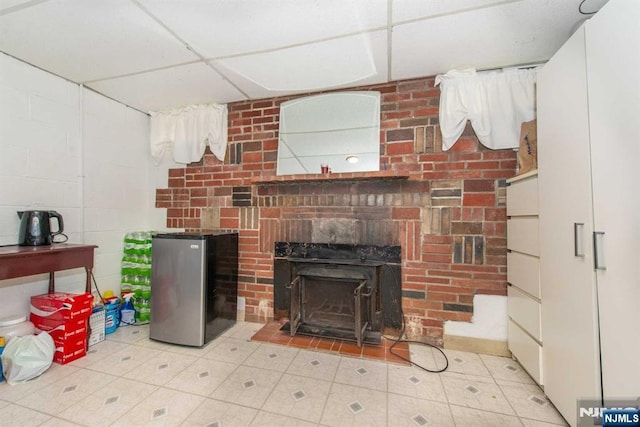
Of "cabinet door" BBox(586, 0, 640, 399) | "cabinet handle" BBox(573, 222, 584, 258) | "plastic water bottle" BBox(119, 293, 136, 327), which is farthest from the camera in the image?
"plastic water bottle" BBox(119, 293, 136, 327)

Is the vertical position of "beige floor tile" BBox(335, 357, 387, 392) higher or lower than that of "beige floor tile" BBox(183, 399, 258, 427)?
lower

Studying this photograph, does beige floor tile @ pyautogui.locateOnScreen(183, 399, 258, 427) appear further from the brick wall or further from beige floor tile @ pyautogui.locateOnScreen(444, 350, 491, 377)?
beige floor tile @ pyautogui.locateOnScreen(444, 350, 491, 377)

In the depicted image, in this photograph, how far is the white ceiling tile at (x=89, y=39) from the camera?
157cm

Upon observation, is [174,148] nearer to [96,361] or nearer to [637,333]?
[96,361]

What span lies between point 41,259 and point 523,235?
11.1 ft

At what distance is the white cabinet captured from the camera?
1673 mm

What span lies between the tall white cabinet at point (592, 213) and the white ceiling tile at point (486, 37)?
1.10 ft

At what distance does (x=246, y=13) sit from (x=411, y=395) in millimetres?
2536

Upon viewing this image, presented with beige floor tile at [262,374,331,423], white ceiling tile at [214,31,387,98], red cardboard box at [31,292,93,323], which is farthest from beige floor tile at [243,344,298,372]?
white ceiling tile at [214,31,387,98]

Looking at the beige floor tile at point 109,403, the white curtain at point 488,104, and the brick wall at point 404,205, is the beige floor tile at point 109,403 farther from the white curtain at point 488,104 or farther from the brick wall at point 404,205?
the white curtain at point 488,104

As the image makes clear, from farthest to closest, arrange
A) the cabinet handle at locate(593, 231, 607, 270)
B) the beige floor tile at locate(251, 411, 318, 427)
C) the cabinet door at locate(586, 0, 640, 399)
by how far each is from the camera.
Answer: the beige floor tile at locate(251, 411, 318, 427) → the cabinet handle at locate(593, 231, 607, 270) → the cabinet door at locate(586, 0, 640, 399)

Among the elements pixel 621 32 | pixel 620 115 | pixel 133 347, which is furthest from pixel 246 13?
pixel 133 347

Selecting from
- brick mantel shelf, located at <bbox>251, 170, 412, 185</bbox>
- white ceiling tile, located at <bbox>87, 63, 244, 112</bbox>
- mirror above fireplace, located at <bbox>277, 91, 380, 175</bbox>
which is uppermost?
white ceiling tile, located at <bbox>87, 63, 244, 112</bbox>

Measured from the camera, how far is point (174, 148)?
2.95 metres
